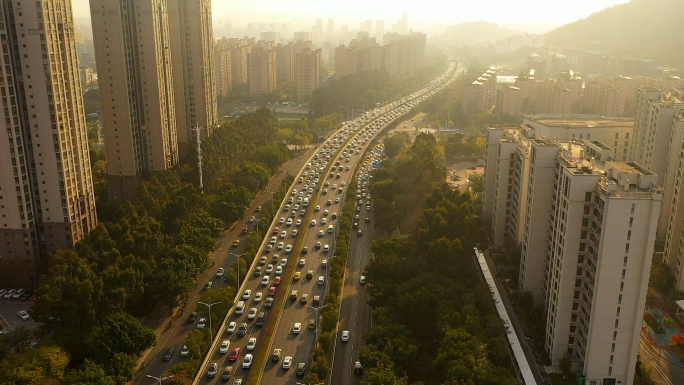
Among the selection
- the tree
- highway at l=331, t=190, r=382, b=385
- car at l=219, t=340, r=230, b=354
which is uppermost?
the tree

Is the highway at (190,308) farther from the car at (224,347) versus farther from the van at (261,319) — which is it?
the van at (261,319)

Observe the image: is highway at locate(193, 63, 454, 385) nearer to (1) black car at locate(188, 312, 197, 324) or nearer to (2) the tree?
(1) black car at locate(188, 312, 197, 324)

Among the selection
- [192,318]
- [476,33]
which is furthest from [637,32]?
[476,33]

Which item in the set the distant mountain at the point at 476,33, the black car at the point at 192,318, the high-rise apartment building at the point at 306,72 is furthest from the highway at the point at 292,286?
the distant mountain at the point at 476,33

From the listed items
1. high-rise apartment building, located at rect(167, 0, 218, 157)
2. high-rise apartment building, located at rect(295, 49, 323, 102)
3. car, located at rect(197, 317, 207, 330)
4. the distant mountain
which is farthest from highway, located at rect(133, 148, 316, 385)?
the distant mountain

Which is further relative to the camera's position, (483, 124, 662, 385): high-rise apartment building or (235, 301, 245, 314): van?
(235, 301, 245, 314): van

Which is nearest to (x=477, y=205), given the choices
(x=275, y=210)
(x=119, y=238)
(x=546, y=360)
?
(x=275, y=210)
